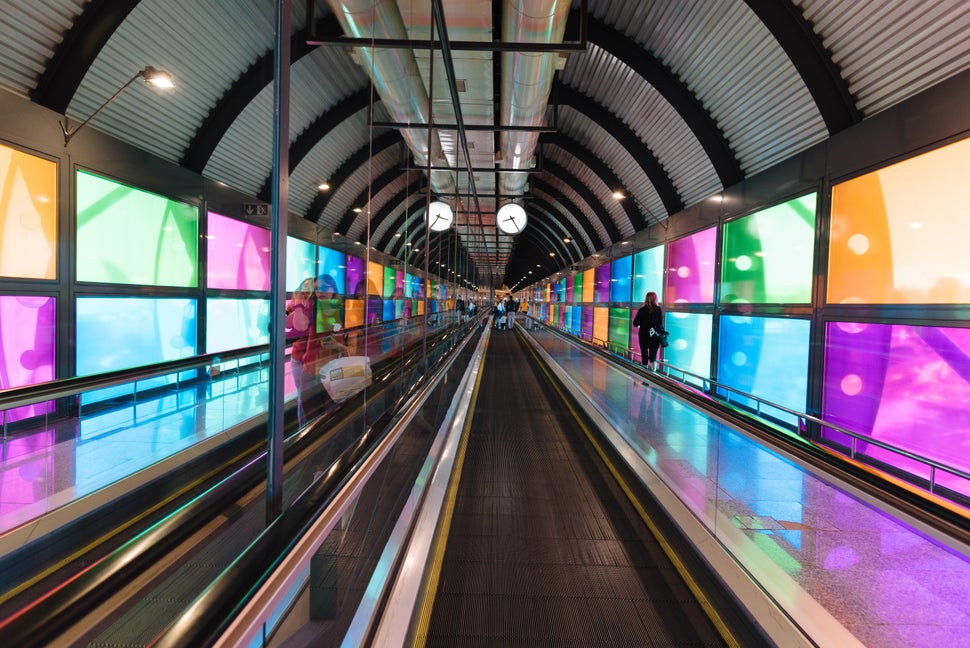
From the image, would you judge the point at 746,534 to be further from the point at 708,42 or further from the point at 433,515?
the point at 708,42

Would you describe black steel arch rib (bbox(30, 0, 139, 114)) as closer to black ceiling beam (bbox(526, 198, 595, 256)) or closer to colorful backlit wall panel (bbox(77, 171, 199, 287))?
colorful backlit wall panel (bbox(77, 171, 199, 287))

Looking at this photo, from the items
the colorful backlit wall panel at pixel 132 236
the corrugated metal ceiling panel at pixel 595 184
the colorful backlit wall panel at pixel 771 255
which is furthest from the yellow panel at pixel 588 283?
the colorful backlit wall panel at pixel 132 236

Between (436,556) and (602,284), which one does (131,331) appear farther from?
(602,284)

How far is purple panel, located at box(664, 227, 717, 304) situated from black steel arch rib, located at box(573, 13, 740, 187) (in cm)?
131

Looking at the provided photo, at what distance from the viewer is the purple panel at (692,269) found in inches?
371

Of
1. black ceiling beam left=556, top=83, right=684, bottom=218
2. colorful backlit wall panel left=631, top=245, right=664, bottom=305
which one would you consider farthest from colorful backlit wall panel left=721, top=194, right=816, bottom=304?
black ceiling beam left=556, top=83, right=684, bottom=218

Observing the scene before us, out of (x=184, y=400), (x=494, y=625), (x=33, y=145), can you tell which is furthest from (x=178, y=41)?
(x=494, y=625)

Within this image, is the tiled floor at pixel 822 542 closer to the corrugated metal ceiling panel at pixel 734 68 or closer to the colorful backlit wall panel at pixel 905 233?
the colorful backlit wall panel at pixel 905 233

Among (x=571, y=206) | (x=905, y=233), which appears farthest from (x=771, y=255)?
(x=571, y=206)

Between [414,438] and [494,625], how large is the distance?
199 cm

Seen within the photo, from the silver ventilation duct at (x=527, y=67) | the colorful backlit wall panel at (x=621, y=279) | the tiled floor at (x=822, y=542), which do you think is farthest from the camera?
the colorful backlit wall panel at (x=621, y=279)

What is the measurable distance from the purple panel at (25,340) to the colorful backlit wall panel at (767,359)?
886 cm

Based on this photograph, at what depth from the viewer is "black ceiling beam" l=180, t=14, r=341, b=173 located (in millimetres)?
7105

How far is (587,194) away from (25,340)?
15.9 m
